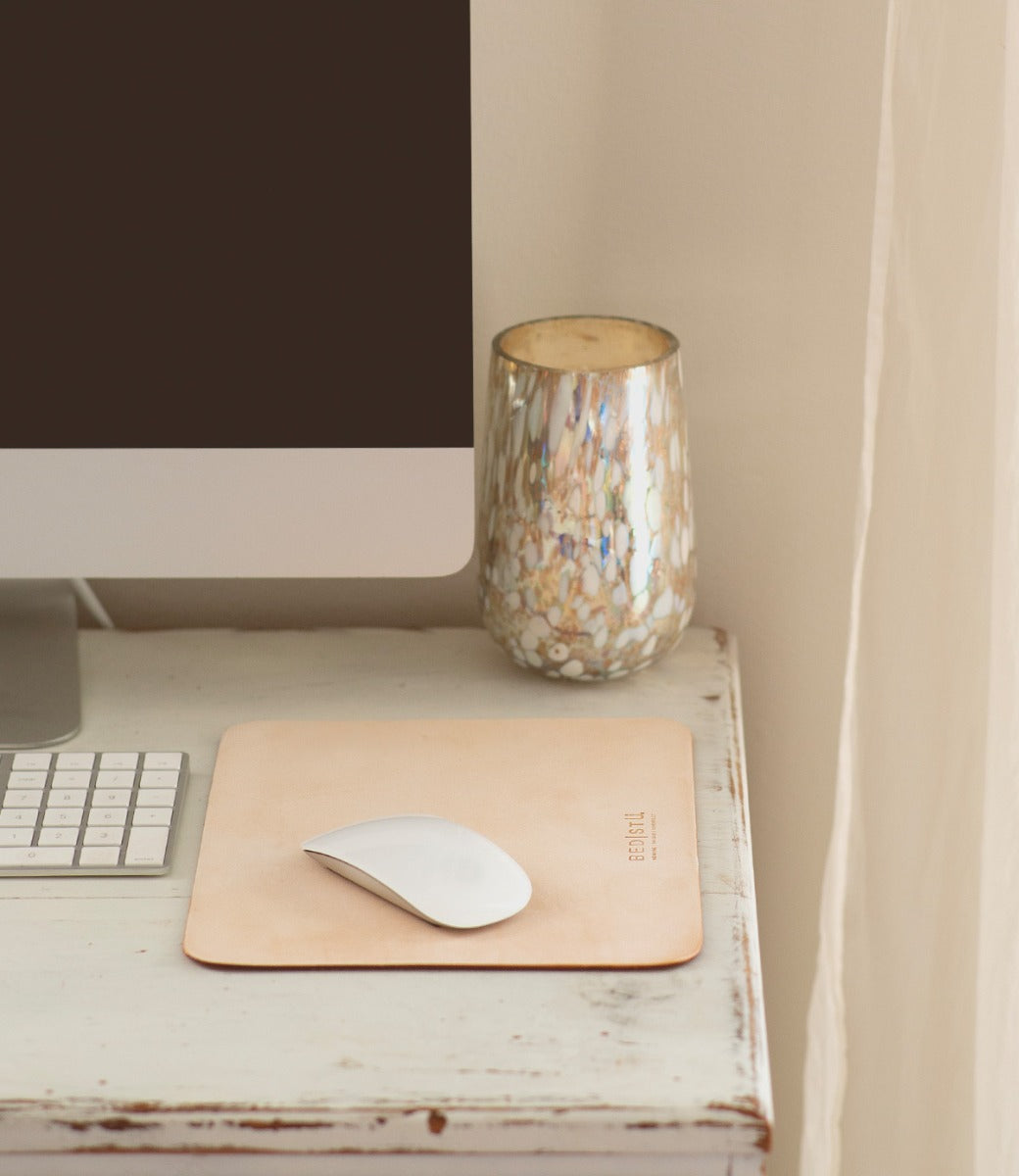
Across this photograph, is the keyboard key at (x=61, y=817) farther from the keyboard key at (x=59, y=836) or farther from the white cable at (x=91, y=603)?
the white cable at (x=91, y=603)

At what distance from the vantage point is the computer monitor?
0.61 m

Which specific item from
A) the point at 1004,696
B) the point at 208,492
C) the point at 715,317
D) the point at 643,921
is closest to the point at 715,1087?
the point at 643,921

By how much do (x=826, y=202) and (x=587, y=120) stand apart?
0.15 meters

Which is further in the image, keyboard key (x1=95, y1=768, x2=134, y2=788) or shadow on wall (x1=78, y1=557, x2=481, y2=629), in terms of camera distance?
shadow on wall (x1=78, y1=557, x2=481, y2=629)

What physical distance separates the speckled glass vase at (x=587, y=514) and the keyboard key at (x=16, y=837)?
0.87 feet

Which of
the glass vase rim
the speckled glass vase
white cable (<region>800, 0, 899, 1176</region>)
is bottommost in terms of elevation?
white cable (<region>800, 0, 899, 1176</region>)

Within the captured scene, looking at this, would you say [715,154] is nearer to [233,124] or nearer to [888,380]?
[888,380]

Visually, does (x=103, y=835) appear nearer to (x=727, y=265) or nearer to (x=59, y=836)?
(x=59, y=836)

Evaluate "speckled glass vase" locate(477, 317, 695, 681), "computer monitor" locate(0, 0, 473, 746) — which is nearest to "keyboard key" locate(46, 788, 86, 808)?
"computer monitor" locate(0, 0, 473, 746)

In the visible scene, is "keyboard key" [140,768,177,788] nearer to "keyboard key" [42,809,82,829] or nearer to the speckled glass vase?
"keyboard key" [42,809,82,829]

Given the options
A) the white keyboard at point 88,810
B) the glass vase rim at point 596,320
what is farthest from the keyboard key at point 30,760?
the glass vase rim at point 596,320

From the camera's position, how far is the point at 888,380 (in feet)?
2.47

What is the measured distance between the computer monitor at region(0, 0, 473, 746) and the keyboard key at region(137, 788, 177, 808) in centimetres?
11

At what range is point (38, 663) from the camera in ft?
2.51
